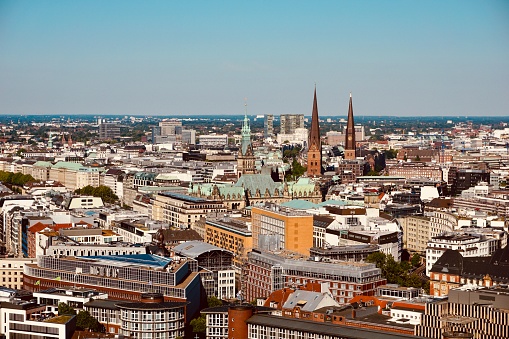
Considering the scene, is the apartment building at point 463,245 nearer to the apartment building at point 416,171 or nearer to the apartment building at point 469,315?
the apartment building at point 469,315

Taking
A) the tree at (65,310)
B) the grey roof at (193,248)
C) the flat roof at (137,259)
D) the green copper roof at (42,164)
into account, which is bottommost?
the green copper roof at (42,164)

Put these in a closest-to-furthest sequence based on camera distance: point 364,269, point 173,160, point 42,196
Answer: point 364,269 → point 42,196 → point 173,160

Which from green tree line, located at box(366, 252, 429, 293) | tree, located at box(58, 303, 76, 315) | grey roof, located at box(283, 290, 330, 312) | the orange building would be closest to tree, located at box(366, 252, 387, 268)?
green tree line, located at box(366, 252, 429, 293)

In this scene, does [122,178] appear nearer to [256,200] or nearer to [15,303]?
[256,200]

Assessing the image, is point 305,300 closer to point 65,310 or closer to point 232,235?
point 65,310

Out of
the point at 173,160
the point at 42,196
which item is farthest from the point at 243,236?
the point at 173,160

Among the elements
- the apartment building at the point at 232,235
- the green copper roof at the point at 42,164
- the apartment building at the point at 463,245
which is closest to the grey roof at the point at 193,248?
the apartment building at the point at 232,235

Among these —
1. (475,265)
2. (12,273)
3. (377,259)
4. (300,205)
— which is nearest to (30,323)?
(12,273)
